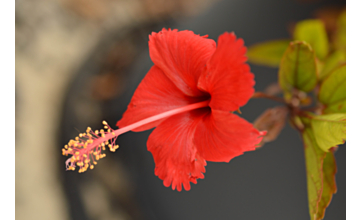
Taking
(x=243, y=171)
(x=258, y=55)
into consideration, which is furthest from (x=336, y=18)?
(x=243, y=171)

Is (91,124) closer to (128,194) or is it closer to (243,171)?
(128,194)

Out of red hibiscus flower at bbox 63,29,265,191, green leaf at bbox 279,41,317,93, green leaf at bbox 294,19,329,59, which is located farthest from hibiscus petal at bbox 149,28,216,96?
green leaf at bbox 294,19,329,59

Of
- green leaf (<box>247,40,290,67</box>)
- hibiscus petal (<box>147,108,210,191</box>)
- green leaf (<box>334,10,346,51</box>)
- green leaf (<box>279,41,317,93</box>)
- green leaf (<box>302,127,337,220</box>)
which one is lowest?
green leaf (<box>302,127,337,220</box>)

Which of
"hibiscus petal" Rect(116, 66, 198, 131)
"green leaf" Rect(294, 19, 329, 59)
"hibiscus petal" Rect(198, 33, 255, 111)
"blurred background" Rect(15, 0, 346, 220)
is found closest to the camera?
"hibiscus petal" Rect(198, 33, 255, 111)

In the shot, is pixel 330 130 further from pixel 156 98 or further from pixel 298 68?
pixel 156 98

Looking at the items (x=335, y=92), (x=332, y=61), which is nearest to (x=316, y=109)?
(x=335, y=92)

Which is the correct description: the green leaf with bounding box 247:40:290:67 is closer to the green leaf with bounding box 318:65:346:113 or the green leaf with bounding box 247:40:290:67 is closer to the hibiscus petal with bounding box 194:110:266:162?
the green leaf with bounding box 318:65:346:113
